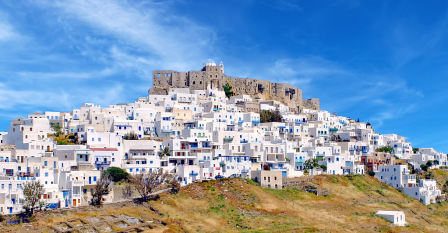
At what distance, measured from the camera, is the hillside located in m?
46.0

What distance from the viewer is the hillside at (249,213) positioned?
4600 cm

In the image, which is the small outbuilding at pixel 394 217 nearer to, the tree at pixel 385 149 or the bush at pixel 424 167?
the tree at pixel 385 149

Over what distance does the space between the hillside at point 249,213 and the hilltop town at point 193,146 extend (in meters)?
3.14

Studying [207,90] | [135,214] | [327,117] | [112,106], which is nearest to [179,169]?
[135,214]

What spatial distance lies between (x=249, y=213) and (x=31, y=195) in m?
21.2

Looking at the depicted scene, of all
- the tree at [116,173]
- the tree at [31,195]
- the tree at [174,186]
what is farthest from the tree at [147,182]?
the tree at [31,195]

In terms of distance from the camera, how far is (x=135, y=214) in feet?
159

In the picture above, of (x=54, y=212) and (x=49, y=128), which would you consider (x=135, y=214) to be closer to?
(x=54, y=212)

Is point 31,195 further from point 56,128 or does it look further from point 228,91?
point 228,91

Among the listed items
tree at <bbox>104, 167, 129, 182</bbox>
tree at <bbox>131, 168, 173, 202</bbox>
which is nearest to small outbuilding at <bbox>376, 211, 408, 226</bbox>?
tree at <bbox>131, 168, 173, 202</bbox>

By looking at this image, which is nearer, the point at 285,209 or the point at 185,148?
the point at 285,209

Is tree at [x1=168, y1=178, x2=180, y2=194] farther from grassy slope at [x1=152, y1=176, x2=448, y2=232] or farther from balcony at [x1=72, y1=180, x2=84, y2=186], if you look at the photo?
balcony at [x1=72, y1=180, x2=84, y2=186]

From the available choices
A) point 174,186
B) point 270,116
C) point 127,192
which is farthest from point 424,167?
point 127,192

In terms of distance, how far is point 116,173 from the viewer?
177 ft
